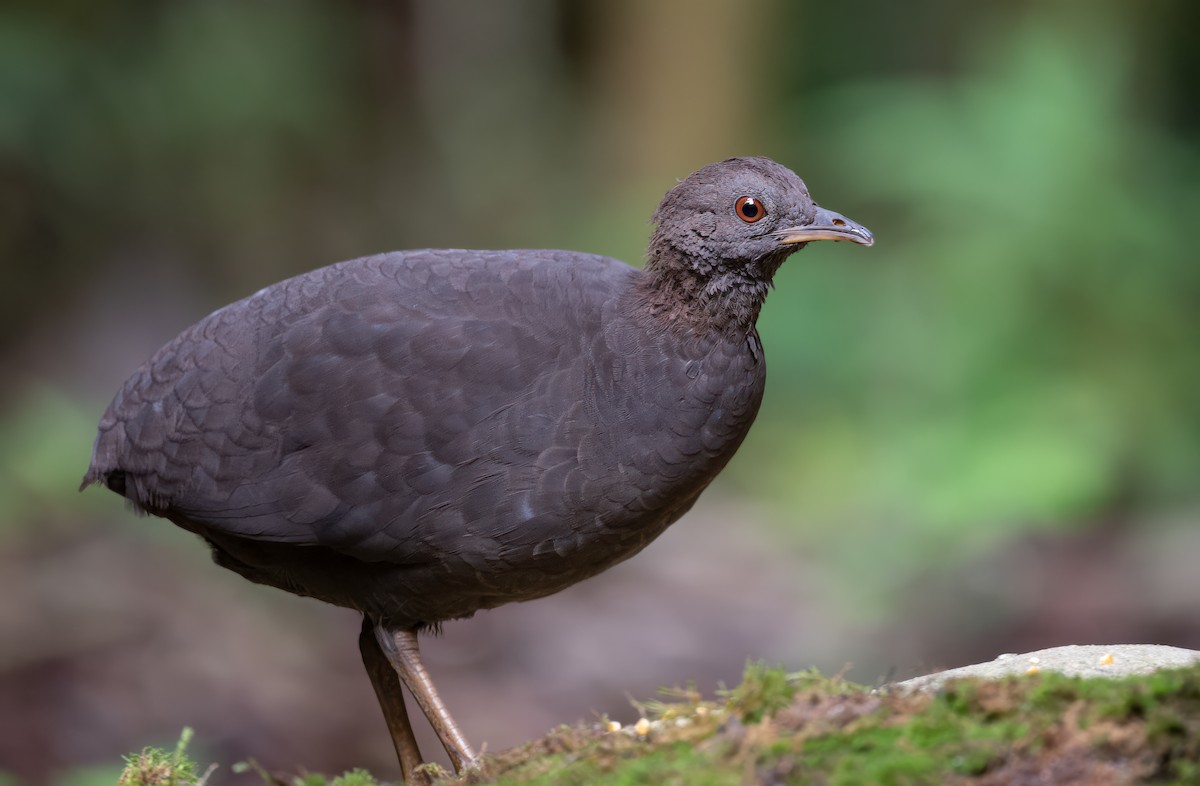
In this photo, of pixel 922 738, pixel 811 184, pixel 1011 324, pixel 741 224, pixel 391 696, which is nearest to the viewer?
pixel 922 738

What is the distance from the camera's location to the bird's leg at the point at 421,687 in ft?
14.9

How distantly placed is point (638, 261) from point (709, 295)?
23.1 feet

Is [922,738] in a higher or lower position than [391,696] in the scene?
lower

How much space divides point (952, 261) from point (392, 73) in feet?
20.9

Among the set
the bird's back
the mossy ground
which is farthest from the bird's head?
the mossy ground

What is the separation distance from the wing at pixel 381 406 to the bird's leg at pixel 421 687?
0.42 m

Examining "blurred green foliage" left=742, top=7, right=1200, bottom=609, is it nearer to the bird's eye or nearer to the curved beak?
the curved beak

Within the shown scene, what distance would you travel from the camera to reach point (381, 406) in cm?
450

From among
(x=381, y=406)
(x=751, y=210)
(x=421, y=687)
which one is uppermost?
(x=751, y=210)

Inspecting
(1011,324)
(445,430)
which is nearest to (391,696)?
(445,430)

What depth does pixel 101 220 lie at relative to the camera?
11.5 meters

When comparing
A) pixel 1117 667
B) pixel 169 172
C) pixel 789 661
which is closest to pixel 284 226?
pixel 169 172

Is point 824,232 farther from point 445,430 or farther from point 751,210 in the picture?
point 445,430

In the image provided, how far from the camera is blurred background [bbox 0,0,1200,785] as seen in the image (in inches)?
321
